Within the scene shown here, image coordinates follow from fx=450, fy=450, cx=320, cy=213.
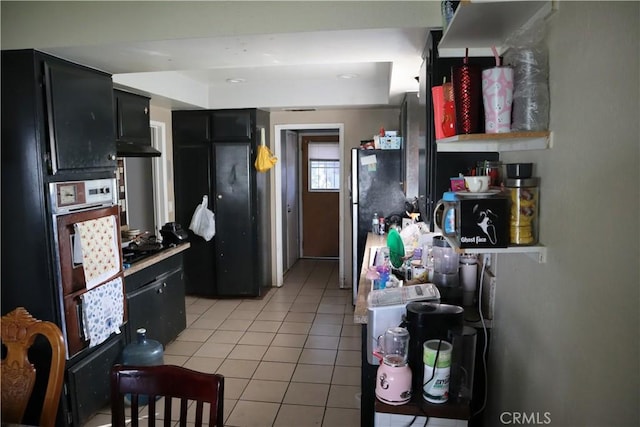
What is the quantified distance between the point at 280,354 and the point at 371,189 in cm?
185

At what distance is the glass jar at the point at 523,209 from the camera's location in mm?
1348

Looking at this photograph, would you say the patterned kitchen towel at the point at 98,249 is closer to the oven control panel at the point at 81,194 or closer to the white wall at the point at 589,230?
the oven control panel at the point at 81,194

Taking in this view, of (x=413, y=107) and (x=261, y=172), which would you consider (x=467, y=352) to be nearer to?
(x=413, y=107)

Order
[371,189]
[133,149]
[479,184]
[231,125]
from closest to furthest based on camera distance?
[479,184]
[133,149]
[371,189]
[231,125]

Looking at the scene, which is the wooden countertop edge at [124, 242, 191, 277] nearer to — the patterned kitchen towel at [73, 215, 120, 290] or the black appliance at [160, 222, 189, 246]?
the black appliance at [160, 222, 189, 246]

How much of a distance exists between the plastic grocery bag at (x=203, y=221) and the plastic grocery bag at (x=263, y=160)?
0.68m

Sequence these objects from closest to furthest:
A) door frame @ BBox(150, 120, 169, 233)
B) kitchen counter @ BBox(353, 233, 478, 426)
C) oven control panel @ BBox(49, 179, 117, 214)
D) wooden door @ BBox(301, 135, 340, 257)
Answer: kitchen counter @ BBox(353, 233, 478, 426)
oven control panel @ BBox(49, 179, 117, 214)
door frame @ BBox(150, 120, 169, 233)
wooden door @ BBox(301, 135, 340, 257)

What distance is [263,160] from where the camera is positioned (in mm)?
4863

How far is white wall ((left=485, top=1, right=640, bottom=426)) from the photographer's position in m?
0.88

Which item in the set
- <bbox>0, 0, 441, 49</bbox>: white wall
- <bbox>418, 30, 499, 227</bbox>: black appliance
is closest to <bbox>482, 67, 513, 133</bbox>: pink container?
<bbox>418, 30, 499, 227</bbox>: black appliance

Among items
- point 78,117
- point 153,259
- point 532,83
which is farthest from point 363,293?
point 78,117

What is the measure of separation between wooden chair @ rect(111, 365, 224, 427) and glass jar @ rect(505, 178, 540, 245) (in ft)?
3.37

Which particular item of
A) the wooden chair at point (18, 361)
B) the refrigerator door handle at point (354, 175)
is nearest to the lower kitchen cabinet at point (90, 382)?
the wooden chair at point (18, 361)
